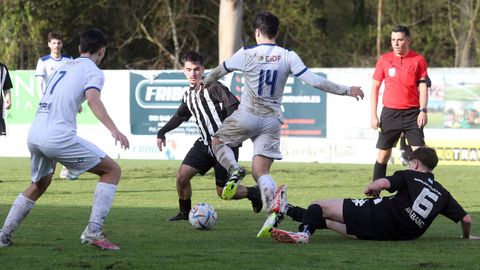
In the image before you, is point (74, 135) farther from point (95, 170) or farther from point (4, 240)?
point (4, 240)

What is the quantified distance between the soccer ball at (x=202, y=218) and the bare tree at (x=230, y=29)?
52.6ft

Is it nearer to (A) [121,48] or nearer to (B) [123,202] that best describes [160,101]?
(B) [123,202]

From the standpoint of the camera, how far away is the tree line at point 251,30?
1442 inches

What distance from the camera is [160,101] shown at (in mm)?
23469

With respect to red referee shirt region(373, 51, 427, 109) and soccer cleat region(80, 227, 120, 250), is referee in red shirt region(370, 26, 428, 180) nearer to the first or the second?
red referee shirt region(373, 51, 427, 109)

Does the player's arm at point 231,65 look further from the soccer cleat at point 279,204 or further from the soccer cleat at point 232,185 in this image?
the soccer cleat at point 279,204

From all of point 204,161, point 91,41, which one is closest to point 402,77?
point 204,161

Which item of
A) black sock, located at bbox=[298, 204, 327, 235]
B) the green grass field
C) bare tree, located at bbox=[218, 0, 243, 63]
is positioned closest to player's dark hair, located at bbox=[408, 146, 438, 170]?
the green grass field

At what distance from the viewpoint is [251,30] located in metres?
37.8

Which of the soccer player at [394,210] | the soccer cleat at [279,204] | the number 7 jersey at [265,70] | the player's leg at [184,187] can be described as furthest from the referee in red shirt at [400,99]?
the soccer cleat at [279,204]

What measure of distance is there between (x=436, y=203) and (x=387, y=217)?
42 centimetres

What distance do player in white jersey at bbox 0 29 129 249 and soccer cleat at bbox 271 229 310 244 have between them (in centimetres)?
135

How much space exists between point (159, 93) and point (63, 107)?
15444 millimetres

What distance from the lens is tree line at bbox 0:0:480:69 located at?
36.6m
